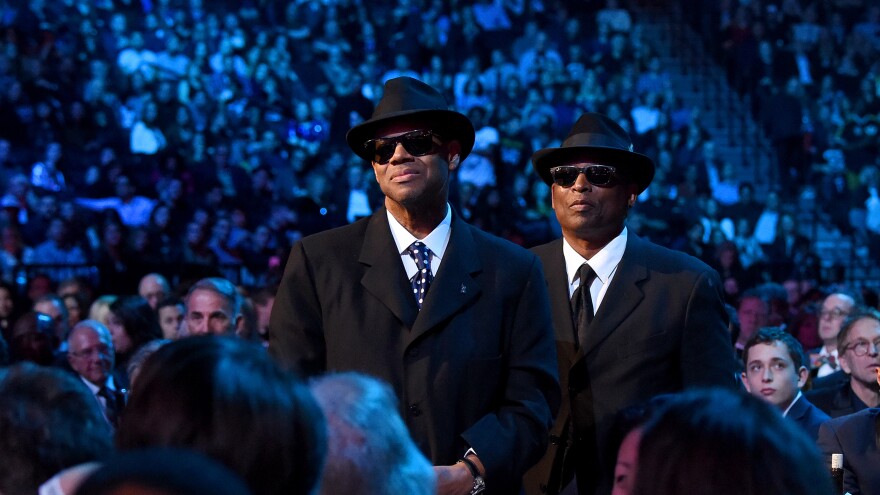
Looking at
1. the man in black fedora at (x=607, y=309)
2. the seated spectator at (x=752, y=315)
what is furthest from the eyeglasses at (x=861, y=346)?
the man in black fedora at (x=607, y=309)

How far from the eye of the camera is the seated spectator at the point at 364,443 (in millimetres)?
2322

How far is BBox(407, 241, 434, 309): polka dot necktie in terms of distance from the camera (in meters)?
4.07

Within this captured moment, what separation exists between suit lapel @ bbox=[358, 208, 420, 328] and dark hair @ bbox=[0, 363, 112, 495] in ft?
4.92

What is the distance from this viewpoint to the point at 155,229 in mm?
12797

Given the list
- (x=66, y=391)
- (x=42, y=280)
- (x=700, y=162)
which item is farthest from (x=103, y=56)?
(x=66, y=391)

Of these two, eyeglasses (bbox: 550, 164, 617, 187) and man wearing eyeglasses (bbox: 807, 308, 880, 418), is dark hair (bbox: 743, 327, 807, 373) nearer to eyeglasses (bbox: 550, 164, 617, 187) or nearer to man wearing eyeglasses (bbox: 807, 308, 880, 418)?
man wearing eyeglasses (bbox: 807, 308, 880, 418)

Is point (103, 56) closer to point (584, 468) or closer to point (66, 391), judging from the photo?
point (584, 468)

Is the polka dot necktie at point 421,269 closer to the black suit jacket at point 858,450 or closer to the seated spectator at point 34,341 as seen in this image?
the black suit jacket at point 858,450

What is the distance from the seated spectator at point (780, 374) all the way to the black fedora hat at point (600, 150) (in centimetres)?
223

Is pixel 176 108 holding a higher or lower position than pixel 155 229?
higher

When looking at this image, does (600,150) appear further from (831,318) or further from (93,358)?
(831,318)

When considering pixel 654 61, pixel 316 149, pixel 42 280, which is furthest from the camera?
pixel 654 61

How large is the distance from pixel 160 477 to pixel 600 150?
3.60m

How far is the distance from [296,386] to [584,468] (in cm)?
266
